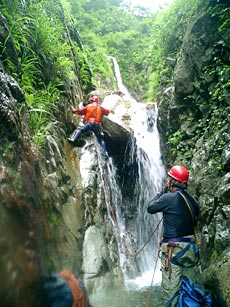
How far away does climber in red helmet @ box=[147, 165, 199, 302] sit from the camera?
3.94 m

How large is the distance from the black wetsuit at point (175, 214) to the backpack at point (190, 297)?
0.66 meters

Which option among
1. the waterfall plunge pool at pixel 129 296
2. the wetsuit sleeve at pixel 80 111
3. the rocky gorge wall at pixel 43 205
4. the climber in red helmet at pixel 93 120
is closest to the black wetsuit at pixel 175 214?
the waterfall plunge pool at pixel 129 296

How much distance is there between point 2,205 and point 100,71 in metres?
13.6

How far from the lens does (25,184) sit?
12.5ft

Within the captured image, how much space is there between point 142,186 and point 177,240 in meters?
5.63

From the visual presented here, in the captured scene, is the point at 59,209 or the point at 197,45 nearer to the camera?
the point at 59,209

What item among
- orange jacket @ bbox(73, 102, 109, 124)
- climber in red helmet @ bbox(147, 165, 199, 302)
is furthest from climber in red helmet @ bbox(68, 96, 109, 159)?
climber in red helmet @ bbox(147, 165, 199, 302)

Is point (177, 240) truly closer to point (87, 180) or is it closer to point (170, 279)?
point (170, 279)

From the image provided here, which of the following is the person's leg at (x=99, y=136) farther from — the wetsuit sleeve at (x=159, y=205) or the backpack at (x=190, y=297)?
the backpack at (x=190, y=297)

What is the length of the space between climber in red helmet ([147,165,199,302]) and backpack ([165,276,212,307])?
0.37ft

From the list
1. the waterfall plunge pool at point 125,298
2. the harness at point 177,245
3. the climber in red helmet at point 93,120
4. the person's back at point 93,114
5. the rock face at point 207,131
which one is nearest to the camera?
the harness at point 177,245

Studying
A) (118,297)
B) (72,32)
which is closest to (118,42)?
(72,32)

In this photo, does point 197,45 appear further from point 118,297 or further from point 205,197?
point 118,297

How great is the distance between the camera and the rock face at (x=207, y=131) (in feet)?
15.3
